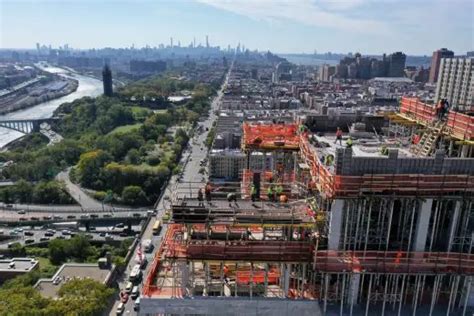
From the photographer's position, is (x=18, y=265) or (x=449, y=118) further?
(x=18, y=265)

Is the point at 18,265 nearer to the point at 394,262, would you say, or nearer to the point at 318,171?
the point at 318,171

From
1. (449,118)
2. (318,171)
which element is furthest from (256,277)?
(449,118)

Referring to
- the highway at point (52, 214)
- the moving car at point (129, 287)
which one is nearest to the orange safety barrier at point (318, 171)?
the moving car at point (129, 287)

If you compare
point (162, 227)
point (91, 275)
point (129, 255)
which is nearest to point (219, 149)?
point (162, 227)

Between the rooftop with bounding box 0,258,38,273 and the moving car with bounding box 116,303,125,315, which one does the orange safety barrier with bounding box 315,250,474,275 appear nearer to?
the moving car with bounding box 116,303,125,315

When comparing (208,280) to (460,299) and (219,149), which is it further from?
(219,149)

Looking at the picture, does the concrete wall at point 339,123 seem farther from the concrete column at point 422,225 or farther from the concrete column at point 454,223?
the concrete column at point 422,225

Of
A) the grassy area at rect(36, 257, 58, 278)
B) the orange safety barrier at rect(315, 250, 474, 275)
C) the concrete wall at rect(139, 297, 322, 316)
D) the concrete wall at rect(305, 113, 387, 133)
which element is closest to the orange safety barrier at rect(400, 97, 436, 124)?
the concrete wall at rect(305, 113, 387, 133)
